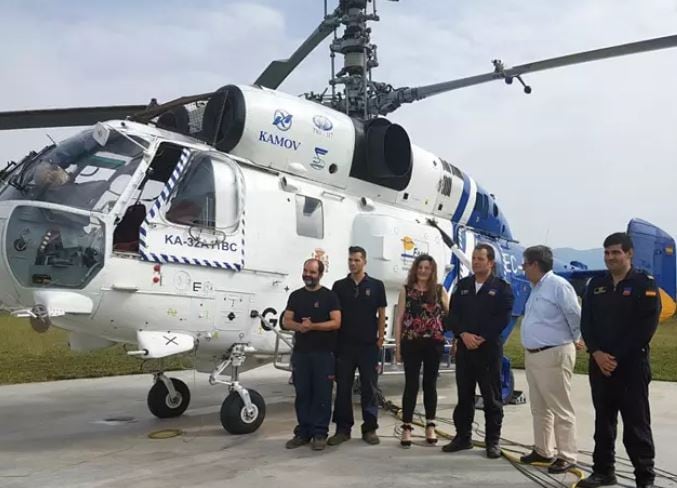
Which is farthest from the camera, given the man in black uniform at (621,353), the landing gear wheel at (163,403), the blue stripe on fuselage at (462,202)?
the blue stripe on fuselage at (462,202)

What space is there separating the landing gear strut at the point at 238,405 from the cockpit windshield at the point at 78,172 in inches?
70.6

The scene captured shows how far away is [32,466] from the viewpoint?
204 inches

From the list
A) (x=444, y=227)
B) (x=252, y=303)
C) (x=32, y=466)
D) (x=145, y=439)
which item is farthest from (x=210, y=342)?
(x=444, y=227)

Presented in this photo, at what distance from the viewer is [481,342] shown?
531 cm

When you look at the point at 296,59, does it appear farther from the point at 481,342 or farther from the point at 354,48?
the point at 481,342

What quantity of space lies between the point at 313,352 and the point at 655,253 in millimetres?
5522

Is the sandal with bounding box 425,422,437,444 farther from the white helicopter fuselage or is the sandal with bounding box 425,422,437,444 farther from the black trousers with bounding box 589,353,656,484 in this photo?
the white helicopter fuselage

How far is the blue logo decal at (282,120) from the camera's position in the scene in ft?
22.0

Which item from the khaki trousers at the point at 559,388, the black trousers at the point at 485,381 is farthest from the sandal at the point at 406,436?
the khaki trousers at the point at 559,388

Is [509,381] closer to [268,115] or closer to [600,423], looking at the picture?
[600,423]

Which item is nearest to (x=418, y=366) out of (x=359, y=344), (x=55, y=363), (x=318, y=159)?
(x=359, y=344)

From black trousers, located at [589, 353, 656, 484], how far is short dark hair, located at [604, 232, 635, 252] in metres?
0.70

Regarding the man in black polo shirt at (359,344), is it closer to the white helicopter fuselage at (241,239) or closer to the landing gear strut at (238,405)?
the landing gear strut at (238,405)

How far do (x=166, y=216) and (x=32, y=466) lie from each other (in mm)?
2204
